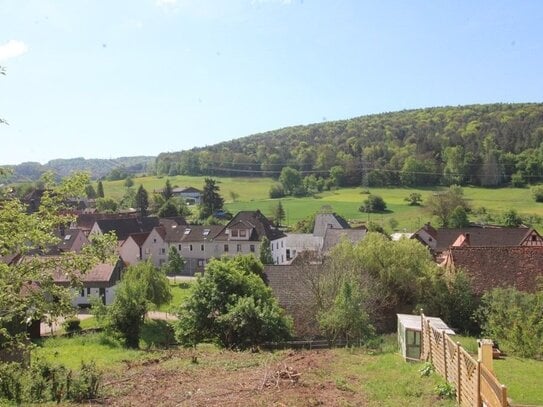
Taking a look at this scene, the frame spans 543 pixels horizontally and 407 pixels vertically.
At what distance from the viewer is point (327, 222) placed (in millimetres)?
72375

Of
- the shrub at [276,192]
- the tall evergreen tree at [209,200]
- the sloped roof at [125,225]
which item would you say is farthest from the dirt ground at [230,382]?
the shrub at [276,192]

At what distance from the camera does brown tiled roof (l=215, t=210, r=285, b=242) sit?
206 feet

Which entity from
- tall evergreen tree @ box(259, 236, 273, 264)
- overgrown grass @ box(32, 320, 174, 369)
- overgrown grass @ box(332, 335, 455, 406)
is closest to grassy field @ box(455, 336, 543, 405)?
overgrown grass @ box(332, 335, 455, 406)

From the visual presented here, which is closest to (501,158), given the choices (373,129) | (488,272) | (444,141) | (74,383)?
(444,141)

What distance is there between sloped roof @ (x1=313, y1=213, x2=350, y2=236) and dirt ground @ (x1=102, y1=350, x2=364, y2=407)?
169ft

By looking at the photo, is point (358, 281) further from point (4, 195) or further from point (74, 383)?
point (4, 195)

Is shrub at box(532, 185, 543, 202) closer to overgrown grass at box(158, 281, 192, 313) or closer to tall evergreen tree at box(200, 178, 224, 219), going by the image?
tall evergreen tree at box(200, 178, 224, 219)

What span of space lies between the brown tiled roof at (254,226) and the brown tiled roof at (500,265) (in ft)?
110

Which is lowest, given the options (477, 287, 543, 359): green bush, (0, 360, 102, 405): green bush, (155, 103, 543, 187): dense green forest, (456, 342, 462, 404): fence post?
(477, 287, 543, 359): green bush

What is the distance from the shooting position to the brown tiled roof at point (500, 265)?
29.5 metres

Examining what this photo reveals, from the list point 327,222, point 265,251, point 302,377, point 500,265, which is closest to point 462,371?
point 302,377

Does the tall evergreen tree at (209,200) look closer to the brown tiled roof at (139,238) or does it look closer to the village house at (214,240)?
the village house at (214,240)

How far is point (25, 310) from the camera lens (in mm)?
11430

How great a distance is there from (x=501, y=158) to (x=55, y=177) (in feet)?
405
